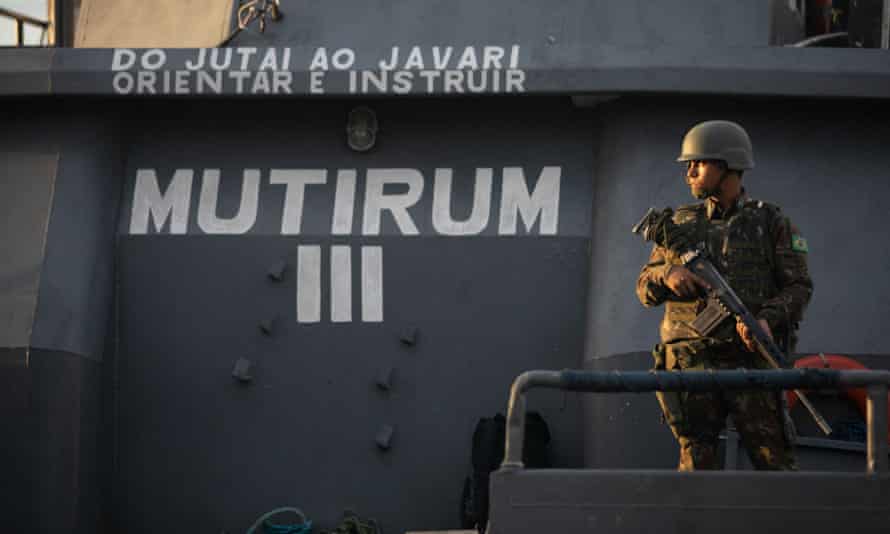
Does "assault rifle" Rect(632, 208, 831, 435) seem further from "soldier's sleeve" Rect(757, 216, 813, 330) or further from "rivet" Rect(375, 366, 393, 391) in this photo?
"rivet" Rect(375, 366, 393, 391)

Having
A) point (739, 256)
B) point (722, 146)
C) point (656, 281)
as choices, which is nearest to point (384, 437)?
point (656, 281)

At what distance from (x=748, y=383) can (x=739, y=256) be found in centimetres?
99

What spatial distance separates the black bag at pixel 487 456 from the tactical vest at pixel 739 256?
1.14 meters

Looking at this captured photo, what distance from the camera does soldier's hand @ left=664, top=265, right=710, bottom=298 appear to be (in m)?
5.35

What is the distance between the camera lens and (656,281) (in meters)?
5.49

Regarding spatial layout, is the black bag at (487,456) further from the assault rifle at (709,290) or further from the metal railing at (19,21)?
the metal railing at (19,21)

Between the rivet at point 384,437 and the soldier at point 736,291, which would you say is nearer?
the soldier at point 736,291

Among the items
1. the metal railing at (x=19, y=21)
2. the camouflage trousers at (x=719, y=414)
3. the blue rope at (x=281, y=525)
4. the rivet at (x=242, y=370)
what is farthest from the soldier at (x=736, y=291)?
the metal railing at (x=19, y=21)

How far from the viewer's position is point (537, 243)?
6777 mm

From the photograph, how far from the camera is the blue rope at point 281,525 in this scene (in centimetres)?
663

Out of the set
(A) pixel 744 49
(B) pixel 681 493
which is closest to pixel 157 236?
(A) pixel 744 49

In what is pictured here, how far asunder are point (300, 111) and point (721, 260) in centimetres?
228

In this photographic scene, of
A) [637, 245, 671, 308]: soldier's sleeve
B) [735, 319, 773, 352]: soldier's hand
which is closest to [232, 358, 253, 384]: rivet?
[637, 245, 671, 308]: soldier's sleeve

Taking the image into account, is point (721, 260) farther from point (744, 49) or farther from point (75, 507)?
point (75, 507)
